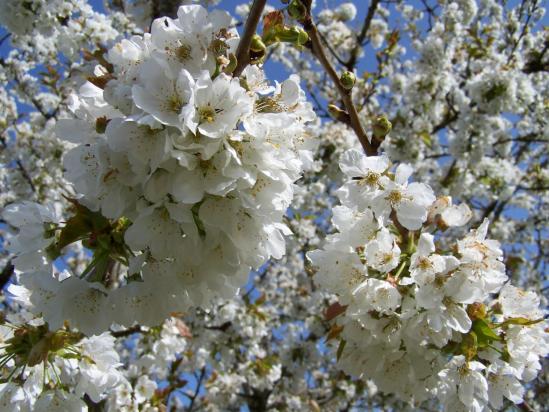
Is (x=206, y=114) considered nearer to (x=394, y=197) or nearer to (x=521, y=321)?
(x=394, y=197)

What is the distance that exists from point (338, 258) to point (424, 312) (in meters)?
0.31

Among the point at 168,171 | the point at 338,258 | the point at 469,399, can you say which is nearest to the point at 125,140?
the point at 168,171

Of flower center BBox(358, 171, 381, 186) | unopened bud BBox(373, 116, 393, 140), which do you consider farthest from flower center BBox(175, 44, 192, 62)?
flower center BBox(358, 171, 381, 186)

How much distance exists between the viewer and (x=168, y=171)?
109 centimetres

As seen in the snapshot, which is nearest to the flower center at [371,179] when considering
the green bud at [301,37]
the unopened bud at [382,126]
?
the unopened bud at [382,126]

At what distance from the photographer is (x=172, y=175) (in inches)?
42.6

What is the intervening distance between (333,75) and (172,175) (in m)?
0.63

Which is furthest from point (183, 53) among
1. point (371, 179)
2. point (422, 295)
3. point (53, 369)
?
point (53, 369)

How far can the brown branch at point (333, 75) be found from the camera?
55.2 inches

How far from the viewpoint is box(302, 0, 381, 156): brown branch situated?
4.60ft

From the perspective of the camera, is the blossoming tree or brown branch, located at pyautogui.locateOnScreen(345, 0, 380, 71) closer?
the blossoming tree

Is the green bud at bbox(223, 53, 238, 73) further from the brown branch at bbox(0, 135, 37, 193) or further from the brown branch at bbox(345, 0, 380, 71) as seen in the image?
the brown branch at bbox(0, 135, 37, 193)

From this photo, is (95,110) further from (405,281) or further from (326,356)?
(326,356)

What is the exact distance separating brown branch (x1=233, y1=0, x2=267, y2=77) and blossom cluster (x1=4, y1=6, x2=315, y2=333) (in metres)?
0.03
